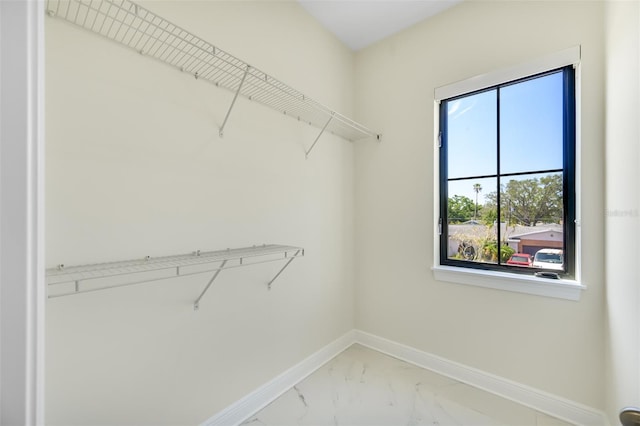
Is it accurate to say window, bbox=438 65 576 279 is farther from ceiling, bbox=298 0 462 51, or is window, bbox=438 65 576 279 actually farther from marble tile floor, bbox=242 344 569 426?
marble tile floor, bbox=242 344 569 426

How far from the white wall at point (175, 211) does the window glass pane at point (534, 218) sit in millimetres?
1270

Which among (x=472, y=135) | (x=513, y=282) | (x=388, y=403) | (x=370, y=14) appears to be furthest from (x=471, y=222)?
(x=370, y=14)

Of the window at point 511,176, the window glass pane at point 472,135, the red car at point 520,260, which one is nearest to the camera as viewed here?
the window at point 511,176

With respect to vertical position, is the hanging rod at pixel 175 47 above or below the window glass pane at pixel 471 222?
above

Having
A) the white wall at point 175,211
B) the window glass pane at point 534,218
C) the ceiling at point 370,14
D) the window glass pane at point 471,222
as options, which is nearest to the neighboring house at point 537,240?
the window glass pane at point 534,218

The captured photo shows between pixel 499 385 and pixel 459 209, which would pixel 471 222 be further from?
pixel 499 385

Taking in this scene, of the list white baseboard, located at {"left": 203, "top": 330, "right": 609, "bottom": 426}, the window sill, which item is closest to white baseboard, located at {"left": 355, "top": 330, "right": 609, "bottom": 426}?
white baseboard, located at {"left": 203, "top": 330, "right": 609, "bottom": 426}

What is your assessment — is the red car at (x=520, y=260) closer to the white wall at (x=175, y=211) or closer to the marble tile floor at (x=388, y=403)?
the marble tile floor at (x=388, y=403)

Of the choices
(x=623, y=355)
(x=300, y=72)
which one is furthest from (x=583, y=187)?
(x=300, y=72)

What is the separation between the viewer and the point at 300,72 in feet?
5.97

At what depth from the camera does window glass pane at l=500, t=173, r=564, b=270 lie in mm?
1533

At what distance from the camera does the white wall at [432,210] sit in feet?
4.52

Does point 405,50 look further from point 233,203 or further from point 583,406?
point 583,406

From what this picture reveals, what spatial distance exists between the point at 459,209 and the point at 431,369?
1164mm
